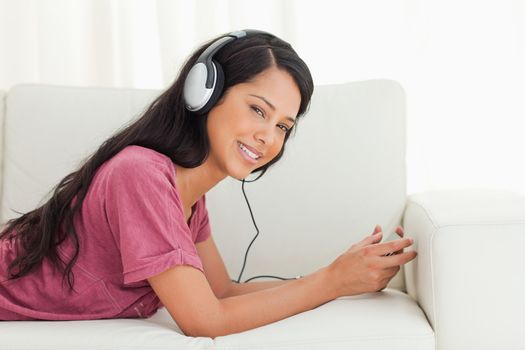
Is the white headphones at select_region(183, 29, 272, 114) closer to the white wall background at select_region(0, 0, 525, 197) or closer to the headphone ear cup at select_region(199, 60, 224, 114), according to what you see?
the headphone ear cup at select_region(199, 60, 224, 114)

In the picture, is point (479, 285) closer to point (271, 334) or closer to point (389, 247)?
point (389, 247)

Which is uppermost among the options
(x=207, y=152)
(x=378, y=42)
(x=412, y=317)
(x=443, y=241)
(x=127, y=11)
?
(x=127, y=11)

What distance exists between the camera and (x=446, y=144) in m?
2.26

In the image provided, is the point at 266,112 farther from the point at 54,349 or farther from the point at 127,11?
the point at 127,11

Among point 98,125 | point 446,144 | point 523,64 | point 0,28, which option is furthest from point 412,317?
point 0,28

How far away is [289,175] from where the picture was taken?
5.64 ft

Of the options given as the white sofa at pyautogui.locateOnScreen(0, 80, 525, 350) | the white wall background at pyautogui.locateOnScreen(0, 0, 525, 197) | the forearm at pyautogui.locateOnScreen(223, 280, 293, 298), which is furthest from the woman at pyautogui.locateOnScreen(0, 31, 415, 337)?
the white wall background at pyautogui.locateOnScreen(0, 0, 525, 197)

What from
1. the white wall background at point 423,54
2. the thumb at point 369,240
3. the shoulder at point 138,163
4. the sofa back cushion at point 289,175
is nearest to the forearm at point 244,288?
the sofa back cushion at point 289,175

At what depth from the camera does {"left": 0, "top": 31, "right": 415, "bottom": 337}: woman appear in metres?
1.17

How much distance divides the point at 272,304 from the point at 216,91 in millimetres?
385

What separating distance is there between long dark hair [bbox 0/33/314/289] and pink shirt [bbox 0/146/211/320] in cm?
2

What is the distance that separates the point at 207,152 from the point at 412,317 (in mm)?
471

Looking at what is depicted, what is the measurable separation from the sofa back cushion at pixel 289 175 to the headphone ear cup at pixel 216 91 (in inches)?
18.0

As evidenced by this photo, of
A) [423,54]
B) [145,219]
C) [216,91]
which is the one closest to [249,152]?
[216,91]
